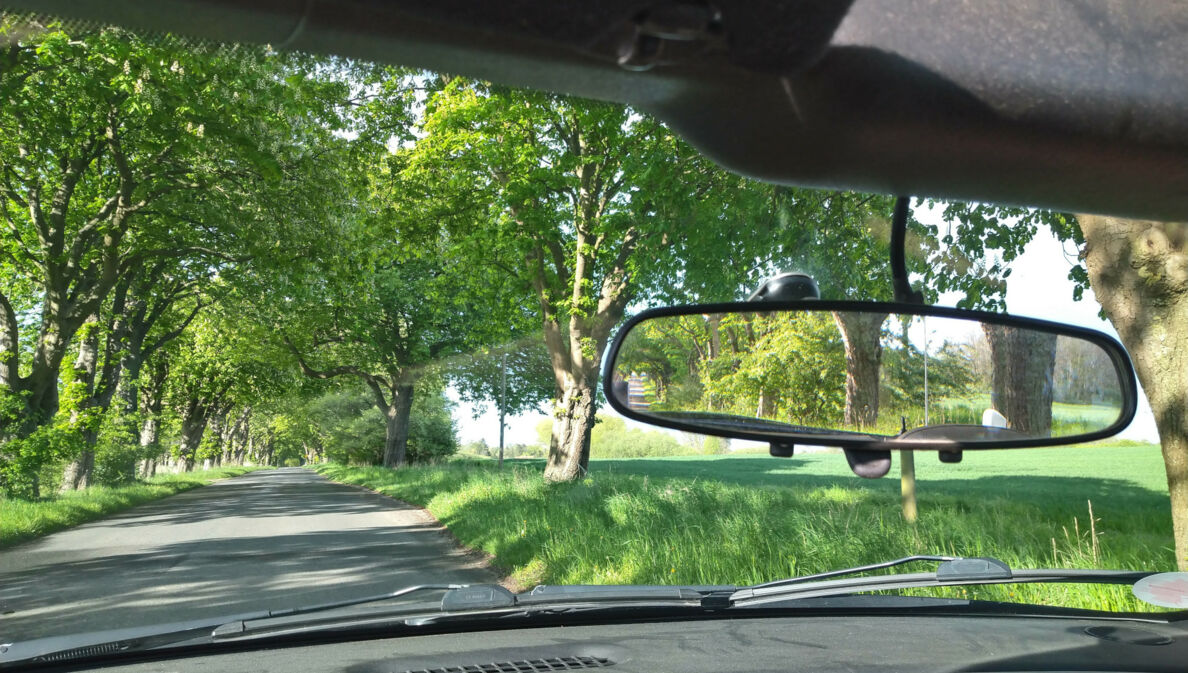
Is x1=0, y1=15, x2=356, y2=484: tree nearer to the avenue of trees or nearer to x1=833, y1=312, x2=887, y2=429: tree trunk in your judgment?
the avenue of trees

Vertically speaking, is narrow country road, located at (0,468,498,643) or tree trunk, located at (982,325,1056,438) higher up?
tree trunk, located at (982,325,1056,438)

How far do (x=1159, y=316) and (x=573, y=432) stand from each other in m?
14.4

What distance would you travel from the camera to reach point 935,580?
3459mm

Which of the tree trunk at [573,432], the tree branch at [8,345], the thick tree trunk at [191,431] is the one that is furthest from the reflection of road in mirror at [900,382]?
the thick tree trunk at [191,431]

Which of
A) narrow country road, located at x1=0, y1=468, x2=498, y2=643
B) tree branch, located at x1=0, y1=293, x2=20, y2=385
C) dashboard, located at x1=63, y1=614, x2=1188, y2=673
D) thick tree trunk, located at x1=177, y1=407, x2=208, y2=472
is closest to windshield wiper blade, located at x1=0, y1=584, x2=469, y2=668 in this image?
dashboard, located at x1=63, y1=614, x2=1188, y2=673

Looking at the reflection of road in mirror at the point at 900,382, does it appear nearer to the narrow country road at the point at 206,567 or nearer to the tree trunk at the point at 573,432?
the narrow country road at the point at 206,567

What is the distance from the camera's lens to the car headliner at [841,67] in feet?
2.64

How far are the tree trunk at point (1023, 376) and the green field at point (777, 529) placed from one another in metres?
2.16

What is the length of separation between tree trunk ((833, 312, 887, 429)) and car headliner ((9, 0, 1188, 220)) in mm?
982

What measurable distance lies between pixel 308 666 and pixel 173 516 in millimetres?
18176

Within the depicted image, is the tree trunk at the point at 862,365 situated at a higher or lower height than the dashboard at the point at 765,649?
higher

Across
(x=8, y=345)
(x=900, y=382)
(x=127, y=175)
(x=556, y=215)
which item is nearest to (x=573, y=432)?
(x=556, y=215)

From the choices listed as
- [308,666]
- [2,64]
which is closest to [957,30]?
[308,666]

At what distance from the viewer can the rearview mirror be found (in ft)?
6.57
